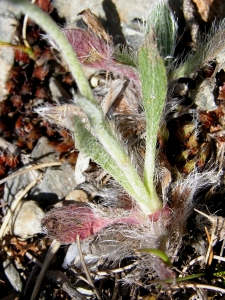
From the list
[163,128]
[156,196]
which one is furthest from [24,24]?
[156,196]

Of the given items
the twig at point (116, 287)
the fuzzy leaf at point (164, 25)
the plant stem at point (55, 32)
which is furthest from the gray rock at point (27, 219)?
the fuzzy leaf at point (164, 25)

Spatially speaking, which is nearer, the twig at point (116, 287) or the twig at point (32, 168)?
the twig at point (116, 287)

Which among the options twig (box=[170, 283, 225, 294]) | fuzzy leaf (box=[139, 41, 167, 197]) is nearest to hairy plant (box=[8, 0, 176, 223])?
fuzzy leaf (box=[139, 41, 167, 197])

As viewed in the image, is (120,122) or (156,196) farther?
(120,122)

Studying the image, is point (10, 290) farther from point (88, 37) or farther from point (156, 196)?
point (88, 37)

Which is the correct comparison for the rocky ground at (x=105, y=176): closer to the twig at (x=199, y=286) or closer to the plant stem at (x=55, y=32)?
the twig at (x=199, y=286)

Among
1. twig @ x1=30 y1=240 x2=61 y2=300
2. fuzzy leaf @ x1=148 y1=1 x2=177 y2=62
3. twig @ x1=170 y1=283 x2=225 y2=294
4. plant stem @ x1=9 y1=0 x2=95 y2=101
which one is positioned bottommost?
twig @ x1=170 y1=283 x2=225 y2=294

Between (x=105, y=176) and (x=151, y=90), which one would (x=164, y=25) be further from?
(x=105, y=176)

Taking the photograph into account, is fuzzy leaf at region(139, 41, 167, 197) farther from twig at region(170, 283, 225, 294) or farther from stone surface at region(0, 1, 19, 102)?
stone surface at region(0, 1, 19, 102)

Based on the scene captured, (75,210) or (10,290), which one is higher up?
(75,210)

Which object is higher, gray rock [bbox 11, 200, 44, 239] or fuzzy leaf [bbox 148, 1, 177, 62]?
fuzzy leaf [bbox 148, 1, 177, 62]

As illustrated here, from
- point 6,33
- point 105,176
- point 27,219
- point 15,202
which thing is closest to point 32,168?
point 15,202
